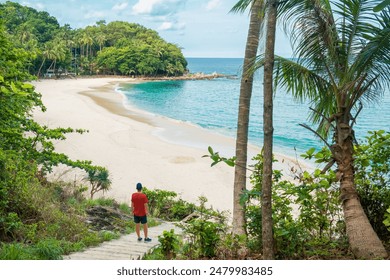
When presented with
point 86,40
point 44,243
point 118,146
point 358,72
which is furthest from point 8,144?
point 86,40

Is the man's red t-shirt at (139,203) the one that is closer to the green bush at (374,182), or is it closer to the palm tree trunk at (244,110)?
the palm tree trunk at (244,110)

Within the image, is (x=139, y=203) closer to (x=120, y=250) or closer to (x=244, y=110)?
(x=120, y=250)

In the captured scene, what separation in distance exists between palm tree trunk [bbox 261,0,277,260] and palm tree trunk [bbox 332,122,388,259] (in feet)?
2.27

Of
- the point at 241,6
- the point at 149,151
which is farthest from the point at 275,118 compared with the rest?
the point at 241,6

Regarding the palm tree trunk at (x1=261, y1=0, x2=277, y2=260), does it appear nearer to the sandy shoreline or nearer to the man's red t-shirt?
the man's red t-shirt

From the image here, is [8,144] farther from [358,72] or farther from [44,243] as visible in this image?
[358,72]

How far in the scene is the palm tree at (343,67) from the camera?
3.44 metres

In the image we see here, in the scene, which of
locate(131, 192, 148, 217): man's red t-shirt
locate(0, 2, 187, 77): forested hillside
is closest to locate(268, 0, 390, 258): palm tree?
locate(131, 192, 148, 217): man's red t-shirt

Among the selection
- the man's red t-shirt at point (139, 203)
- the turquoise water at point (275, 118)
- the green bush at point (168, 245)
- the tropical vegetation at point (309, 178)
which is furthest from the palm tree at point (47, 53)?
the green bush at point (168, 245)

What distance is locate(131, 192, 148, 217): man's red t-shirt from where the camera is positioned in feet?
16.9

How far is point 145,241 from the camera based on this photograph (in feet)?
16.5

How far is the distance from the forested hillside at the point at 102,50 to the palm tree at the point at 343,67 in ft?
108

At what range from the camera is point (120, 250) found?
4348 mm

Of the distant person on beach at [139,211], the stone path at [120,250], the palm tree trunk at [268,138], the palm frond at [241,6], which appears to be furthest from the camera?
the distant person on beach at [139,211]
